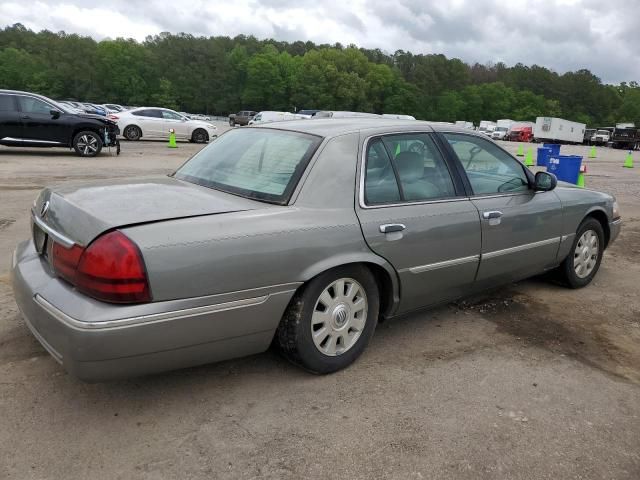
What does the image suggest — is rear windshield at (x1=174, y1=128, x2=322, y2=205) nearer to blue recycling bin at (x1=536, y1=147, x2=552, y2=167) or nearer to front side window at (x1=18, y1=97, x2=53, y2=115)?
front side window at (x1=18, y1=97, x2=53, y2=115)

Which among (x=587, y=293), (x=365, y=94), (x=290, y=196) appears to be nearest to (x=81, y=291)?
(x=290, y=196)

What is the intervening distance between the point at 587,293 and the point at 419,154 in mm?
2435

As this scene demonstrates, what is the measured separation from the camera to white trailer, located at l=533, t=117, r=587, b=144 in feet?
198

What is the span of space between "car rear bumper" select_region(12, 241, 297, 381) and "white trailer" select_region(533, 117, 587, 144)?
2516 inches

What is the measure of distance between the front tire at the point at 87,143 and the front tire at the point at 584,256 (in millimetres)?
12963

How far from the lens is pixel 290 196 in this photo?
121 inches

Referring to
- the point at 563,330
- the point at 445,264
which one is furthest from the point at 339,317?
the point at 563,330

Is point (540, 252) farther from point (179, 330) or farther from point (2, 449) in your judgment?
point (2, 449)

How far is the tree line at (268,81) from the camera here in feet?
353

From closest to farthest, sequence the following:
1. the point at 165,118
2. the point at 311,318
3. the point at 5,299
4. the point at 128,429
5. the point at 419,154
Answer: the point at 128,429 → the point at 311,318 → the point at 419,154 → the point at 5,299 → the point at 165,118

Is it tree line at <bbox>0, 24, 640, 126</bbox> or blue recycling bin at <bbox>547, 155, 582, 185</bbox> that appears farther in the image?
tree line at <bbox>0, 24, 640, 126</bbox>

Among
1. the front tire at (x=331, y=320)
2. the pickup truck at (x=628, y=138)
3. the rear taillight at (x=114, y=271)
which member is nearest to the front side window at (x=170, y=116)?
the front tire at (x=331, y=320)

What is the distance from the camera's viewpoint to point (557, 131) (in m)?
60.2

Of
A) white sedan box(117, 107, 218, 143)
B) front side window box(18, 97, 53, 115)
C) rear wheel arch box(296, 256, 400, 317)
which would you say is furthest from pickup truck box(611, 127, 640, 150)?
rear wheel arch box(296, 256, 400, 317)
